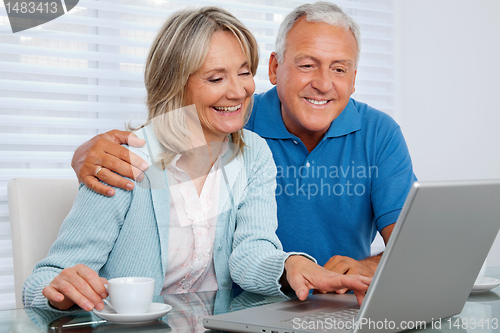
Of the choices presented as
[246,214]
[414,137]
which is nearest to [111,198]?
[246,214]

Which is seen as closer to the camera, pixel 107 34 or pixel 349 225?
pixel 349 225

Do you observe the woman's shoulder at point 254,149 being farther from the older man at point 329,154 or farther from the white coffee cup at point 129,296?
the white coffee cup at point 129,296

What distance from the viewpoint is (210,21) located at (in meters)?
1.15

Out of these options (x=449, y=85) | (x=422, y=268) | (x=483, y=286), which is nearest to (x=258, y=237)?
(x=483, y=286)

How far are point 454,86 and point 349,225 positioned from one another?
60.0 inches

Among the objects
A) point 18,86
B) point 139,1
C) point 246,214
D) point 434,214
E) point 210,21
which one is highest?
point 139,1

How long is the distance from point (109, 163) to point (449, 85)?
7.04 feet

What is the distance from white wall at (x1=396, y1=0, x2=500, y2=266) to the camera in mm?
2586

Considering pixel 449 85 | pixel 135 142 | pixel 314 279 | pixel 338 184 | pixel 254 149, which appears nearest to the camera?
pixel 314 279

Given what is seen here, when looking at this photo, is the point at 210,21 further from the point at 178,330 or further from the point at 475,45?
the point at 475,45

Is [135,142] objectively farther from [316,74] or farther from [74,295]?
[316,74]

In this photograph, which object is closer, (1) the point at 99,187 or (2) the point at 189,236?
(1) the point at 99,187

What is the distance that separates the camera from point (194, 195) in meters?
1.21

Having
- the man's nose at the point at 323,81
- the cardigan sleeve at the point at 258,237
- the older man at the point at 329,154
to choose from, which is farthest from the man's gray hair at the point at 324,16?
the cardigan sleeve at the point at 258,237
